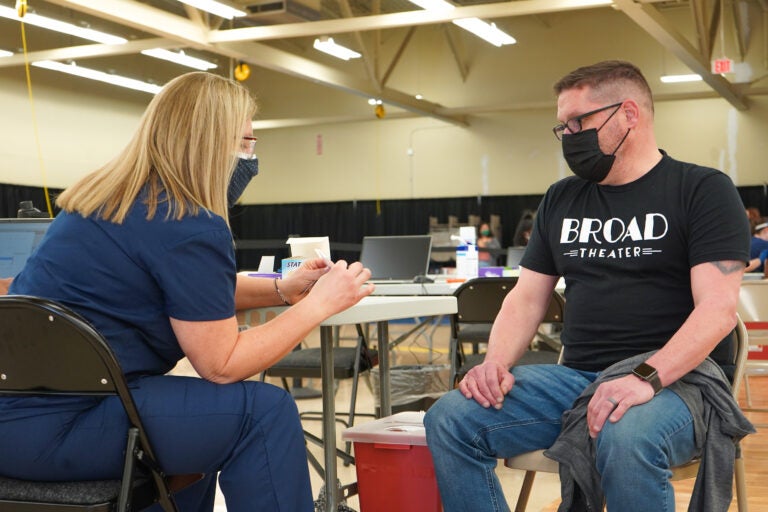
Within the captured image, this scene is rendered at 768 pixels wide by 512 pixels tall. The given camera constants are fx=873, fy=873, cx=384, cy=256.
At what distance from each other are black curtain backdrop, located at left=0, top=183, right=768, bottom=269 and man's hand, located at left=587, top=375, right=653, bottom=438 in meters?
12.5

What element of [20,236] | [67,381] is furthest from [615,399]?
[20,236]

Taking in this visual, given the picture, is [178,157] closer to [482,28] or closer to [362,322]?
[362,322]

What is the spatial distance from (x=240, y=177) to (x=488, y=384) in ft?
2.16

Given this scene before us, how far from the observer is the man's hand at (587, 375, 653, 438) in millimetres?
1597

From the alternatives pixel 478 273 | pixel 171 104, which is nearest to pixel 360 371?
pixel 478 273

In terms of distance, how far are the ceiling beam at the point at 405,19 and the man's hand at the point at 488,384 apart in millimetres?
7168

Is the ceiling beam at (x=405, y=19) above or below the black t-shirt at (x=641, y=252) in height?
above

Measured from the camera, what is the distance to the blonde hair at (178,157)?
4.70 ft

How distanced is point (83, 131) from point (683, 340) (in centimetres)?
1356

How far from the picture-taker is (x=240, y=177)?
5.75 feet

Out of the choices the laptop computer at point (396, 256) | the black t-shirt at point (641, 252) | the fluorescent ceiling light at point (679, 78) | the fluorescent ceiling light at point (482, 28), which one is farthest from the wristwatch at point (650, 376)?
the fluorescent ceiling light at point (679, 78)

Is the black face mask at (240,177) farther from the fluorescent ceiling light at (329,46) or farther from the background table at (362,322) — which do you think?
the fluorescent ceiling light at (329,46)

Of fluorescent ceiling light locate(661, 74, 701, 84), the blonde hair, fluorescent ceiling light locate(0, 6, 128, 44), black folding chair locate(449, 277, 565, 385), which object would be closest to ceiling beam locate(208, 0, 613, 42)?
fluorescent ceiling light locate(0, 6, 128, 44)

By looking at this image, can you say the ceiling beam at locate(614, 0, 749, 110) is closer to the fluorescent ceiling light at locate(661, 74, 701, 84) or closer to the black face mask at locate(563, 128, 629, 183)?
the fluorescent ceiling light at locate(661, 74, 701, 84)
